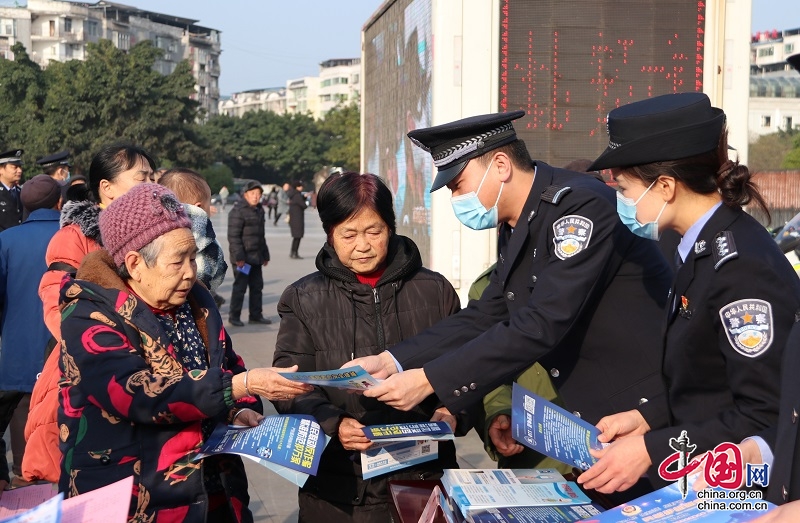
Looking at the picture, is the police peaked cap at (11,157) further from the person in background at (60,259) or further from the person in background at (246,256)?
the person in background at (60,259)

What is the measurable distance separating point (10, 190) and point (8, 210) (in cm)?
33

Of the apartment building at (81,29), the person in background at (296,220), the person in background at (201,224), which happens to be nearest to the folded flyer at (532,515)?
the person in background at (201,224)

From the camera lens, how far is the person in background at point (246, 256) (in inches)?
490

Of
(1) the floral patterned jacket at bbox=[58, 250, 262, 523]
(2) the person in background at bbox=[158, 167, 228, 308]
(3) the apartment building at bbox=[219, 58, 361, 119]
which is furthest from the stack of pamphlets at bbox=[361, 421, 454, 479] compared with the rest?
(3) the apartment building at bbox=[219, 58, 361, 119]

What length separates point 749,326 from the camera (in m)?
2.43

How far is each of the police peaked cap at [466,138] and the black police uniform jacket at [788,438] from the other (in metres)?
1.38

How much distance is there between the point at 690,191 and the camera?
2.73 m

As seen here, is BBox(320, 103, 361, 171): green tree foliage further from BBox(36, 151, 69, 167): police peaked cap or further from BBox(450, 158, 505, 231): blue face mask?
BBox(450, 158, 505, 231): blue face mask

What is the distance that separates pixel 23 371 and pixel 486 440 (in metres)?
2.85

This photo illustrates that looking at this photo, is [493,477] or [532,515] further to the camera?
[493,477]

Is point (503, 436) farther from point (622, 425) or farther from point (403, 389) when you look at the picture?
point (622, 425)

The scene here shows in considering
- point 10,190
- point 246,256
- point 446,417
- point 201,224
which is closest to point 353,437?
point 446,417

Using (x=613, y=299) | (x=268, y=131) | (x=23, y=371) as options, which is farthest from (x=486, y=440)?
(x=268, y=131)

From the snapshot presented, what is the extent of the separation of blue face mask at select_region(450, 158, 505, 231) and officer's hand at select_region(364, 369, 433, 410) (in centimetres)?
59
